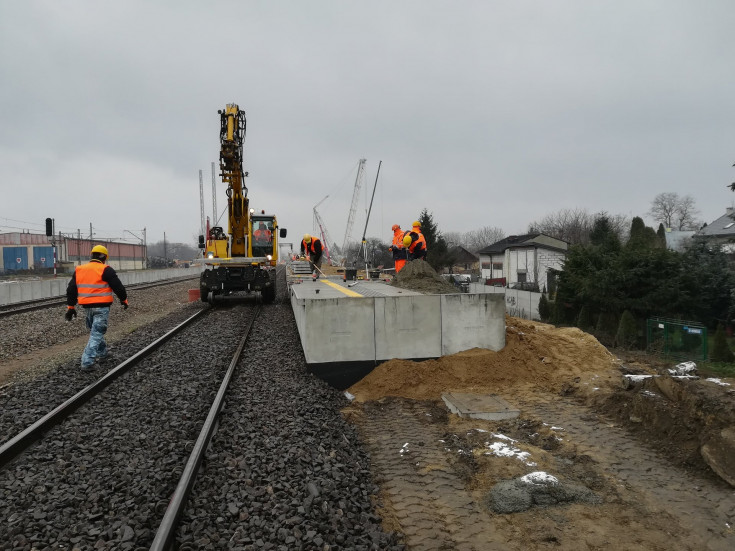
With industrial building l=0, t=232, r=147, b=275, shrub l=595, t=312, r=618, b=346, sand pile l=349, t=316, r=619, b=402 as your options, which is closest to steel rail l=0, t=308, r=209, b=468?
sand pile l=349, t=316, r=619, b=402

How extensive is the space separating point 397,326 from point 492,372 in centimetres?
172

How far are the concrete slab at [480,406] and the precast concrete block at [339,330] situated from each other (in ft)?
4.97

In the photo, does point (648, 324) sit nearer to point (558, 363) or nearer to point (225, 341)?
point (558, 363)

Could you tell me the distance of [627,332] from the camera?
14.1 metres

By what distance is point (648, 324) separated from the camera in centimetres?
1348

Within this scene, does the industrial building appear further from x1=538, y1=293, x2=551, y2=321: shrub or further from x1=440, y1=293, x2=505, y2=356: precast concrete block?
x1=440, y1=293, x2=505, y2=356: precast concrete block

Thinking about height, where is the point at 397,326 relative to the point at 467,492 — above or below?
above

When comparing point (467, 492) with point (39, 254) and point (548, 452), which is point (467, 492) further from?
point (39, 254)

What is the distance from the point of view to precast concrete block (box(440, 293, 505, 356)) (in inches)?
313

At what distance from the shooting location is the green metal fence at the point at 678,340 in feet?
38.2

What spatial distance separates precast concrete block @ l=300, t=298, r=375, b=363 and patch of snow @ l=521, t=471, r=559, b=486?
137 inches

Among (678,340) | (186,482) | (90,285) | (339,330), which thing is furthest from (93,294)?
(678,340)

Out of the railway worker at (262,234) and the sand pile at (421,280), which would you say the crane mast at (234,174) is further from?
the sand pile at (421,280)

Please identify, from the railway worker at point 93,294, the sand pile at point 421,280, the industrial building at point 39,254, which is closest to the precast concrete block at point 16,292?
the railway worker at point 93,294
